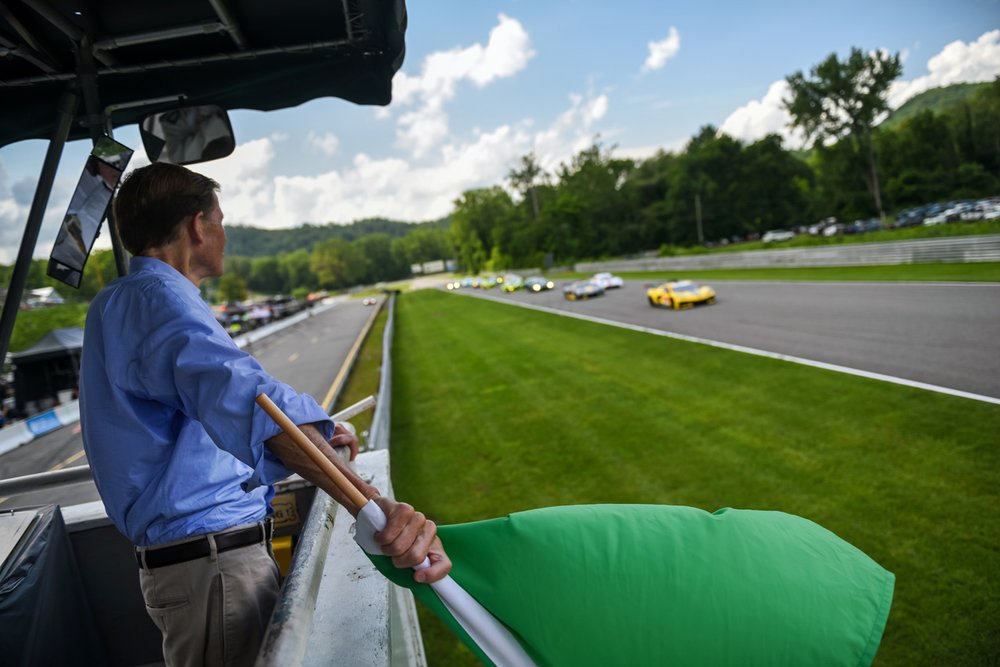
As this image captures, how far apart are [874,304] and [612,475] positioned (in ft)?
44.3

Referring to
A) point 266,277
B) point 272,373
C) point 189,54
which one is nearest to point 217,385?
point 189,54

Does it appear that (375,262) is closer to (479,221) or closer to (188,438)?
(479,221)

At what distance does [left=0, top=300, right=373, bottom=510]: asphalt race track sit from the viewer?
331 centimetres

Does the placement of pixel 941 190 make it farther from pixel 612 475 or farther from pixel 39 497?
pixel 39 497

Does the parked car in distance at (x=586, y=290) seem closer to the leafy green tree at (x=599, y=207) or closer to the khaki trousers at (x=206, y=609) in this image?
the khaki trousers at (x=206, y=609)

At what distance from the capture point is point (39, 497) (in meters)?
3.14

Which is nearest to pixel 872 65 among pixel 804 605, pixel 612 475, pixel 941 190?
pixel 941 190

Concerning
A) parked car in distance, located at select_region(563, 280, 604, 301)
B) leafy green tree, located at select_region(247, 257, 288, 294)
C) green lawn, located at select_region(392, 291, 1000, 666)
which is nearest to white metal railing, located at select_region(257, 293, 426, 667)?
green lawn, located at select_region(392, 291, 1000, 666)

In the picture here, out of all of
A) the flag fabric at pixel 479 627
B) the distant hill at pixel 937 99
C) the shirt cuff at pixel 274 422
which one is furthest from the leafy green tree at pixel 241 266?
the flag fabric at pixel 479 627

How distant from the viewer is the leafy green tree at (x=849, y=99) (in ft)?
219

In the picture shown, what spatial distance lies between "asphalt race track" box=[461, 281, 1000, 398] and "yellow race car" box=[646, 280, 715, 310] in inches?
22.8

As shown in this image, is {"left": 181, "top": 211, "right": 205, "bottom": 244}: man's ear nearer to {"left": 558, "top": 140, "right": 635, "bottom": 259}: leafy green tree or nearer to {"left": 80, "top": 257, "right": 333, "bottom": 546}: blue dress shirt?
{"left": 80, "top": 257, "right": 333, "bottom": 546}: blue dress shirt

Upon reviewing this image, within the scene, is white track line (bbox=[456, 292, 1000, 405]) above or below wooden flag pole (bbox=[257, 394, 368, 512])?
below

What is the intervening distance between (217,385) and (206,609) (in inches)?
39.7
